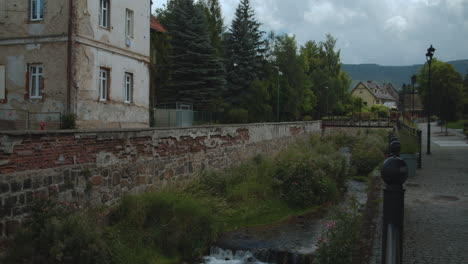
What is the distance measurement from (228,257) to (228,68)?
3210 cm

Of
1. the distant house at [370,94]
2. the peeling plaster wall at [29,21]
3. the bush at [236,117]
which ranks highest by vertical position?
the distant house at [370,94]

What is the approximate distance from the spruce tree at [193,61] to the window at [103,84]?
1653cm

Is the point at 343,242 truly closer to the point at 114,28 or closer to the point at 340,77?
the point at 114,28

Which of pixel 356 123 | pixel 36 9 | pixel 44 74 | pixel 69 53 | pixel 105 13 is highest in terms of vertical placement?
pixel 105 13

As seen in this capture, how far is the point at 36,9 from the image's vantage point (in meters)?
17.3

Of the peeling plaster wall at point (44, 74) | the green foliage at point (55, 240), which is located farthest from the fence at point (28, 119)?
the green foliage at point (55, 240)

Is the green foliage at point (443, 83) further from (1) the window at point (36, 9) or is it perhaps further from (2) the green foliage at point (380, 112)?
(1) the window at point (36, 9)

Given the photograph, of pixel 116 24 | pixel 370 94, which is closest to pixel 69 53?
pixel 116 24

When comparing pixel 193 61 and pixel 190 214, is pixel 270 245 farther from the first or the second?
pixel 193 61

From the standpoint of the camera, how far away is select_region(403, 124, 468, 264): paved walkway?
6.20 metres

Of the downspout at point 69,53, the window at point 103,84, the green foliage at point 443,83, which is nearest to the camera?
the downspout at point 69,53

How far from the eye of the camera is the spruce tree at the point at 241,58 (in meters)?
38.3

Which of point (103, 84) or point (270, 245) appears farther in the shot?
point (103, 84)

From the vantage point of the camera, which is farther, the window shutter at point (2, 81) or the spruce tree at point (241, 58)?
the spruce tree at point (241, 58)
